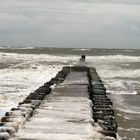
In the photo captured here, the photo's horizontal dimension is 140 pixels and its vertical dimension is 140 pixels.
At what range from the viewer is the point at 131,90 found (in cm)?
1608

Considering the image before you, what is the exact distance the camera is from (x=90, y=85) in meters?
12.7

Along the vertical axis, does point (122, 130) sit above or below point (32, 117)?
below

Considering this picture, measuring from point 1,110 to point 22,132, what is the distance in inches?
188

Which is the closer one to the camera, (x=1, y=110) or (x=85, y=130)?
(x=85, y=130)

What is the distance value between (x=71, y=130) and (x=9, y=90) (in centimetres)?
874

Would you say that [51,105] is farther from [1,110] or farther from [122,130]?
[1,110]

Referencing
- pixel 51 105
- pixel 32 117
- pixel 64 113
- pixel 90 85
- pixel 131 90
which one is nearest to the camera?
pixel 32 117

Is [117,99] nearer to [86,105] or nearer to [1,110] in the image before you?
[1,110]

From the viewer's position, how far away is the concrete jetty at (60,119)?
5.89 meters

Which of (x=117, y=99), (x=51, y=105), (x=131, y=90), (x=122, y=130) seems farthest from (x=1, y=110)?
(x=131, y=90)

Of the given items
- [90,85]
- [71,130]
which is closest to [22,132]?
[71,130]

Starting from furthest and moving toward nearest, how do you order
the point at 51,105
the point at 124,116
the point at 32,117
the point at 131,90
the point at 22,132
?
the point at 131,90 → the point at 124,116 → the point at 51,105 → the point at 32,117 → the point at 22,132

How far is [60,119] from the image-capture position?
7.01 metres

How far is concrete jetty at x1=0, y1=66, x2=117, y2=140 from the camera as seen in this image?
589cm
